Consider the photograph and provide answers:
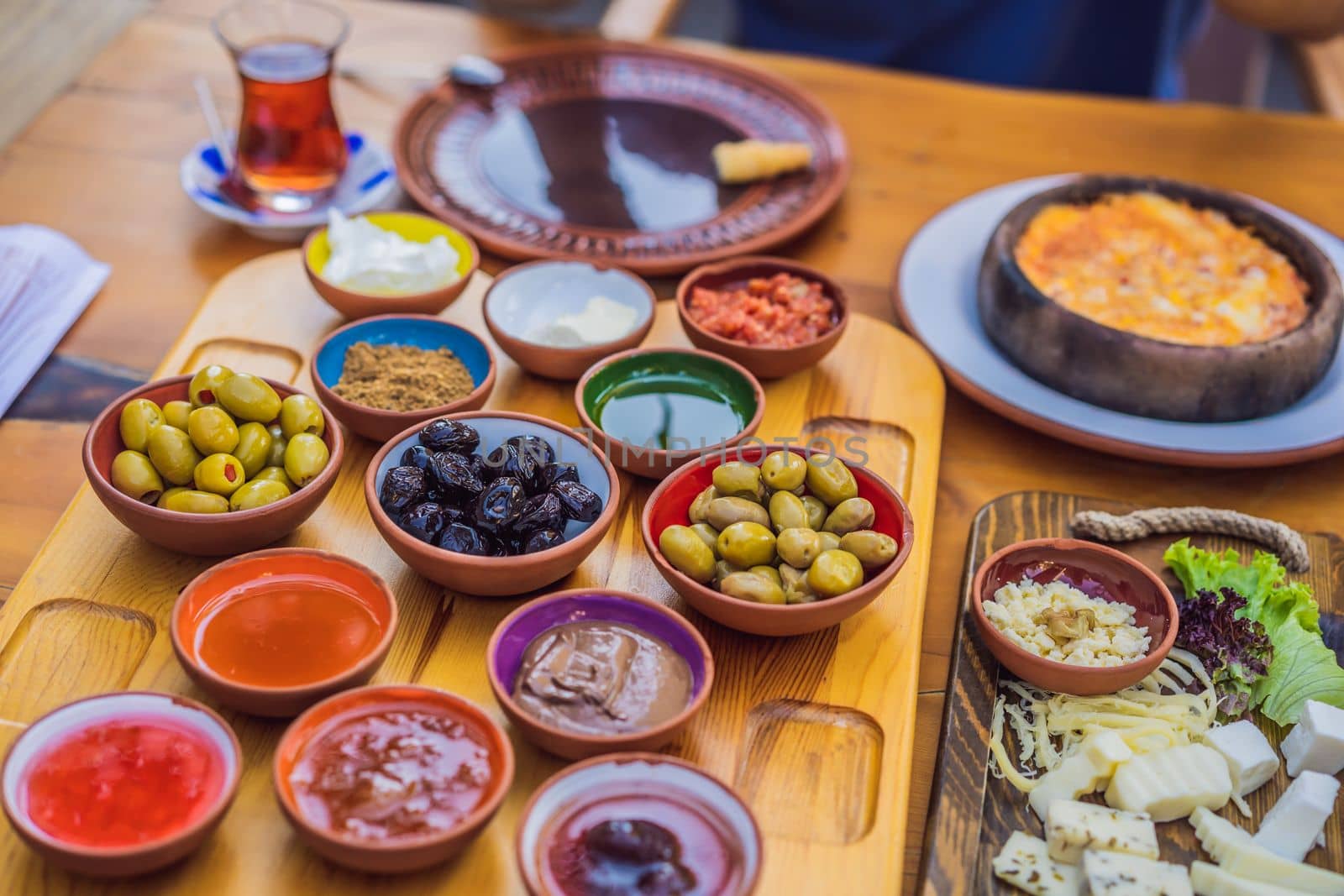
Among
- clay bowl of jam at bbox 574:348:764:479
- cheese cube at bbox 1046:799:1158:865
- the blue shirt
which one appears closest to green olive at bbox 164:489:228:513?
clay bowl of jam at bbox 574:348:764:479

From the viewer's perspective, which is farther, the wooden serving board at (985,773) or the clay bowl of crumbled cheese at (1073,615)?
the clay bowl of crumbled cheese at (1073,615)

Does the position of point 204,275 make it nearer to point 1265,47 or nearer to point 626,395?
point 626,395

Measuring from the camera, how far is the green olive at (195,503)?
5.93 feet

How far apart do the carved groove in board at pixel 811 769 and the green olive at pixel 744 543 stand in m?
0.21

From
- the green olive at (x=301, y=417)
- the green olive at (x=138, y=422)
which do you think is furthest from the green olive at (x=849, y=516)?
the green olive at (x=138, y=422)

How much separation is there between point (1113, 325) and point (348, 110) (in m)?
1.95

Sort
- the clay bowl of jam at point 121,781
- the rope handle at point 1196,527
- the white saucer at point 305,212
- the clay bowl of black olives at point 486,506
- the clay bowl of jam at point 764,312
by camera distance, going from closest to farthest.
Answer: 1. the clay bowl of jam at point 121,781
2. the clay bowl of black olives at point 486,506
3. the rope handle at point 1196,527
4. the clay bowl of jam at point 764,312
5. the white saucer at point 305,212

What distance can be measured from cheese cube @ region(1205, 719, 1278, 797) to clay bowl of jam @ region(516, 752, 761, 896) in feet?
2.32

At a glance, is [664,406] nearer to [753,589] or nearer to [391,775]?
[753,589]

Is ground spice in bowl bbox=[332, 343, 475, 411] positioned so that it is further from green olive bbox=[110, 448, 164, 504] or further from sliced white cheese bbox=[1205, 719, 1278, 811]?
sliced white cheese bbox=[1205, 719, 1278, 811]

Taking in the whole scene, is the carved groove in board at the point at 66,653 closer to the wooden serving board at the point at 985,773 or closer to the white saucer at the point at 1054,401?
the wooden serving board at the point at 985,773

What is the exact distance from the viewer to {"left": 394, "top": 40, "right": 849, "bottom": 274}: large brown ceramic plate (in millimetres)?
2658

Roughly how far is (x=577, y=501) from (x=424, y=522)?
0.75 feet

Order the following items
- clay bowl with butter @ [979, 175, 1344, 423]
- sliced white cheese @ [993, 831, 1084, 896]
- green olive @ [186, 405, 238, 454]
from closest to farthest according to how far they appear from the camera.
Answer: sliced white cheese @ [993, 831, 1084, 896] < green olive @ [186, 405, 238, 454] < clay bowl with butter @ [979, 175, 1344, 423]
